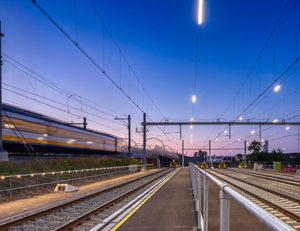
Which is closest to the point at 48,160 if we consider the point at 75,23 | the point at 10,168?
the point at 10,168

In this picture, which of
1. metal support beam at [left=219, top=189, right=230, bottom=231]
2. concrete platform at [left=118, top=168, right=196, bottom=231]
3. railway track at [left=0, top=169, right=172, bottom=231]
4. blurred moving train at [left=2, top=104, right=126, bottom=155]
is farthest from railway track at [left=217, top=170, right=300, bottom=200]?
blurred moving train at [left=2, top=104, right=126, bottom=155]

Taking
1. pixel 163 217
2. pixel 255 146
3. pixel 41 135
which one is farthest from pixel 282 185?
pixel 255 146

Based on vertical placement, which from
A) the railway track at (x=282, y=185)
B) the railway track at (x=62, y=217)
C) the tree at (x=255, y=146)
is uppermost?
the tree at (x=255, y=146)

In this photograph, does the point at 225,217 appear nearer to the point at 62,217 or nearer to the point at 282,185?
the point at 62,217

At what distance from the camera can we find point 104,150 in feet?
129

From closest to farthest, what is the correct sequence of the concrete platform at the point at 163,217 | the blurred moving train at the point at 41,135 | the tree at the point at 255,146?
the concrete platform at the point at 163,217
the blurred moving train at the point at 41,135
the tree at the point at 255,146

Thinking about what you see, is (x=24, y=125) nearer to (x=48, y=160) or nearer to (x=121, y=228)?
(x=48, y=160)

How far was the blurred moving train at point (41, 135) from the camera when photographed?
19719 mm

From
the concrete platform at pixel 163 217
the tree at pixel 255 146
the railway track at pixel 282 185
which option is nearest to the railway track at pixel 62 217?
the concrete platform at pixel 163 217

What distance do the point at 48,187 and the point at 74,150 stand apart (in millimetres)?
12763

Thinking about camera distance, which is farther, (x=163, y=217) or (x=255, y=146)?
(x=255, y=146)

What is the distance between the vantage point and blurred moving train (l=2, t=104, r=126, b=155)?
19719 millimetres

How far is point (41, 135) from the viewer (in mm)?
23625

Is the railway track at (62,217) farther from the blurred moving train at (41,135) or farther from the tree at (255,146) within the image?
the tree at (255,146)
